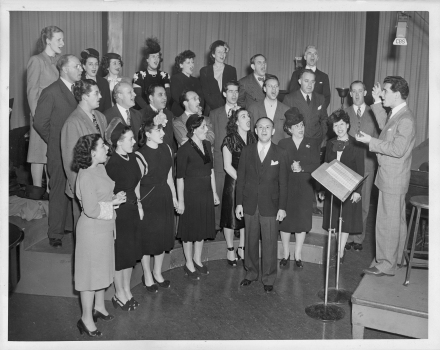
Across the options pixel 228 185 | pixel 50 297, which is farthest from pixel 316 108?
pixel 50 297

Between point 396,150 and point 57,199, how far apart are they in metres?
3.41

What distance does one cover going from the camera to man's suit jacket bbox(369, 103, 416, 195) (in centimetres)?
509

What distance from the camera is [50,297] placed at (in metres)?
5.58

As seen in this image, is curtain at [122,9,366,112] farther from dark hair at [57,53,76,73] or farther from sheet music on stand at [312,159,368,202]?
sheet music on stand at [312,159,368,202]

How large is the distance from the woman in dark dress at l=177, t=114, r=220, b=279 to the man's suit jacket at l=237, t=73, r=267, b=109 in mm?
1250

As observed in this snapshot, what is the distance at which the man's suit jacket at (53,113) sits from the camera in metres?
5.57

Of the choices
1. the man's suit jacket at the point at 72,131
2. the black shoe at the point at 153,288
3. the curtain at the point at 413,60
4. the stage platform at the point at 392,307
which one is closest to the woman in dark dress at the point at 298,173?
the stage platform at the point at 392,307

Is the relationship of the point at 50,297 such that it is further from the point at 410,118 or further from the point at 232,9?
the point at 410,118

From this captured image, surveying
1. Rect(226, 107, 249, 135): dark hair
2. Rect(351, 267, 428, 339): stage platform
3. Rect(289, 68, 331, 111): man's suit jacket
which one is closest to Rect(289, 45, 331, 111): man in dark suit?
Rect(289, 68, 331, 111): man's suit jacket

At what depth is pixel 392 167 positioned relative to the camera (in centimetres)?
521

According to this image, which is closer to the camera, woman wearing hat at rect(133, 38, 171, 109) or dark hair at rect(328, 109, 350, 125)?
dark hair at rect(328, 109, 350, 125)

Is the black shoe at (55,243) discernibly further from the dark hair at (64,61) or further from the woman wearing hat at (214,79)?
the woman wearing hat at (214,79)

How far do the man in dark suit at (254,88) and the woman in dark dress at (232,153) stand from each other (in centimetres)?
92

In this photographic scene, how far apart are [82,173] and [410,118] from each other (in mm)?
3012
